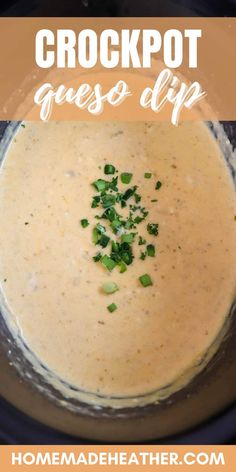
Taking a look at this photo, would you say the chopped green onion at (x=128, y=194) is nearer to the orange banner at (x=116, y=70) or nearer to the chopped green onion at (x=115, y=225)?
the chopped green onion at (x=115, y=225)

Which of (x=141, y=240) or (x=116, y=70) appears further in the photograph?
(x=116, y=70)

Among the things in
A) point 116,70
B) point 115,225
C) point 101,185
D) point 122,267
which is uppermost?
point 116,70

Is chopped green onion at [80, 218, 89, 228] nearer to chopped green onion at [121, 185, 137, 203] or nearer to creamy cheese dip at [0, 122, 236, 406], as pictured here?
creamy cheese dip at [0, 122, 236, 406]

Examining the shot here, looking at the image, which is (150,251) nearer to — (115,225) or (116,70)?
(115,225)

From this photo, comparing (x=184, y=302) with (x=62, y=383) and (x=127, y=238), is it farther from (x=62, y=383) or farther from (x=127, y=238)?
(x=62, y=383)

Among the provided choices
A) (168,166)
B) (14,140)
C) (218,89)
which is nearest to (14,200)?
(14,140)

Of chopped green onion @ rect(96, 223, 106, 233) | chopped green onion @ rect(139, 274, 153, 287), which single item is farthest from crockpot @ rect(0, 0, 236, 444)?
chopped green onion @ rect(96, 223, 106, 233)
